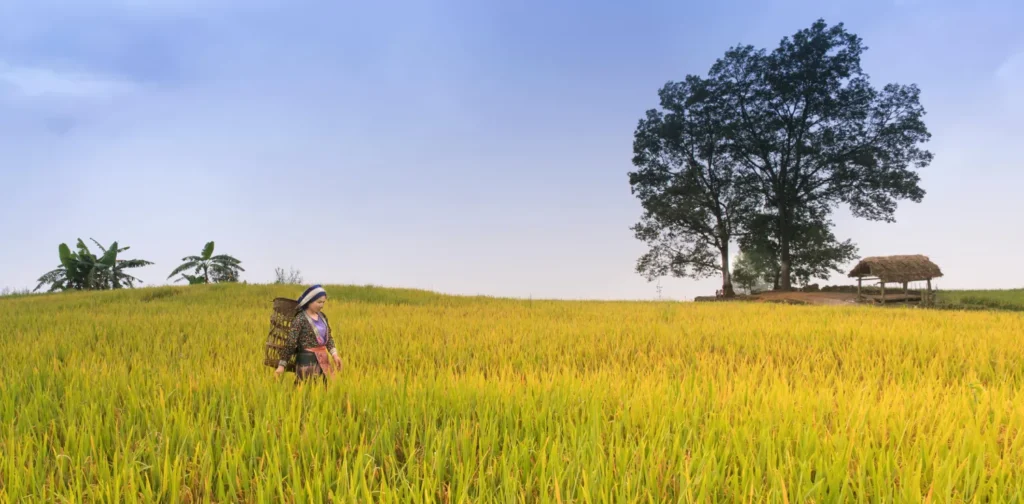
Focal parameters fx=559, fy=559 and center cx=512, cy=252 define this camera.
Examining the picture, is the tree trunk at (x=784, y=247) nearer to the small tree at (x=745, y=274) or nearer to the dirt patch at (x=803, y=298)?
the dirt patch at (x=803, y=298)

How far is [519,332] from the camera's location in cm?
957

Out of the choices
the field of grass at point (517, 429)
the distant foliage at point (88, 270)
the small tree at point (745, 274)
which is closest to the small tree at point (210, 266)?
the distant foliage at point (88, 270)

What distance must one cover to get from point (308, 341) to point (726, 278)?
106 ft

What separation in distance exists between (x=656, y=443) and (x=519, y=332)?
6.40 metres

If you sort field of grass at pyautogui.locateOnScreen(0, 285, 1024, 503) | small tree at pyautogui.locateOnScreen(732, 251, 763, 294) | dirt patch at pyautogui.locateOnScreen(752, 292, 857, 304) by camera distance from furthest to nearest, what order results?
small tree at pyautogui.locateOnScreen(732, 251, 763, 294) → dirt patch at pyautogui.locateOnScreen(752, 292, 857, 304) → field of grass at pyautogui.locateOnScreen(0, 285, 1024, 503)

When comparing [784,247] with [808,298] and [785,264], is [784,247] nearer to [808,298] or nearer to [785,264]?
[785,264]

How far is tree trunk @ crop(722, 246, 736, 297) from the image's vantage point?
32969 millimetres

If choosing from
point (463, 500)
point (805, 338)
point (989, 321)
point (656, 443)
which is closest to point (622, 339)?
point (805, 338)

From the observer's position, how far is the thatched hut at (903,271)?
27.1 m

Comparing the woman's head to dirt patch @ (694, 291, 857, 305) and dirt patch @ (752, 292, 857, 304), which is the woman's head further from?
dirt patch @ (752, 292, 857, 304)

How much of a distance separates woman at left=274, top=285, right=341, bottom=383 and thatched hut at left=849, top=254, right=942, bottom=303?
2878 centimetres

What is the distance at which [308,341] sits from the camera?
5.02 meters

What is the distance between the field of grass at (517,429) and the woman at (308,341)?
0.28 metres

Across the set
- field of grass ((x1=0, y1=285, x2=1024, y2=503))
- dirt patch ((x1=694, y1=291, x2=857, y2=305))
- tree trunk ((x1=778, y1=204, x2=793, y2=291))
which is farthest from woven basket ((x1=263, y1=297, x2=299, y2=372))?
tree trunk ((x1=778, y1=204, x2=793, y2=291))
